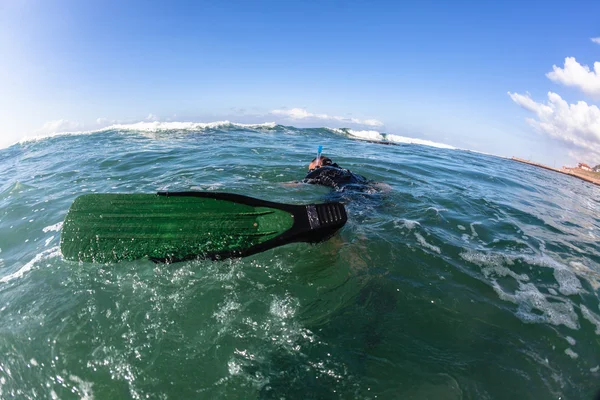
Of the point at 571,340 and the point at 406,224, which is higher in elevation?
the point at 406,224

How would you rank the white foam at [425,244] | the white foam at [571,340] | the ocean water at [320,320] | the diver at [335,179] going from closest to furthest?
the ocean water at [320,320], the white foam at [571,340], the white foam at [425,244], the diver at [335,179]

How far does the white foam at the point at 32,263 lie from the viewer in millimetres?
3914

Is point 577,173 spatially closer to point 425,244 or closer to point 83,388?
point 425,244

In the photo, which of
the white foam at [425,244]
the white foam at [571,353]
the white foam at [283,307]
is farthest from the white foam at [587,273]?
the white foam at [283,307]

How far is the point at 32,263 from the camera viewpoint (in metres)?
4.15

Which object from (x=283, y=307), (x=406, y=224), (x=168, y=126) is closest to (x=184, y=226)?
(x=283, y=307)

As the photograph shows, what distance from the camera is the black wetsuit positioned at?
742 centimetres

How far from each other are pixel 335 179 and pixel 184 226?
15.2ft

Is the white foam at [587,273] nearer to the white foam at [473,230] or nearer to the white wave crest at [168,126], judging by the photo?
the white foam at [473,230]

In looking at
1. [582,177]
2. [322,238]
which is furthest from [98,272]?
[582,177]

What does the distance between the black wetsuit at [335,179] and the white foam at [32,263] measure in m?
5.44

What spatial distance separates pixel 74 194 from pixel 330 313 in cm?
790

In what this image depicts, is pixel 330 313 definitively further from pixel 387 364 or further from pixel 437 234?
pixel 437 234

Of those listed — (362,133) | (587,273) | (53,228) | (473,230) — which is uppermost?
(362,133)
